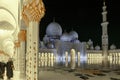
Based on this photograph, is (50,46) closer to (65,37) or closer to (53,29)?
(53,29)

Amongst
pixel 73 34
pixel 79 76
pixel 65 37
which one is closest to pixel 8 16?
pixel 79 76

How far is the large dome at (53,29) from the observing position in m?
35.4

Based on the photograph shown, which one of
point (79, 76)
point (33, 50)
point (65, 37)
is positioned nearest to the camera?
point (33, 50)

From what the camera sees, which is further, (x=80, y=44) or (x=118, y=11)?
(x=80, y=44)

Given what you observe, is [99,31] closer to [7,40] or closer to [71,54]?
[71,54]

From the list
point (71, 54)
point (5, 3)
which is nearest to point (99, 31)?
point (71, 54)

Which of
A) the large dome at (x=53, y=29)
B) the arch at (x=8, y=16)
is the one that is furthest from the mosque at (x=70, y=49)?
the arch at (x=8, y=16)

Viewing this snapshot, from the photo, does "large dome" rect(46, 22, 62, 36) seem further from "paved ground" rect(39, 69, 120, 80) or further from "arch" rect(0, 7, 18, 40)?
"paved ground" rect(39, 69, 120, 80)

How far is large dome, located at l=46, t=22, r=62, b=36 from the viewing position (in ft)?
116

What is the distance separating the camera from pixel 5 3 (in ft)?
44.8

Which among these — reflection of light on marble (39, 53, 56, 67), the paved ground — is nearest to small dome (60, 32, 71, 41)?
reflection of light on marble (39, 53, 56, 67)

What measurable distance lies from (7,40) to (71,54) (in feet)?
46.7

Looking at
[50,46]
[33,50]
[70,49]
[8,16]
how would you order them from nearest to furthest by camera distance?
[33,50]
[8,16]
[70,49]
[50,46]

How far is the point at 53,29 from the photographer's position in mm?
35625
